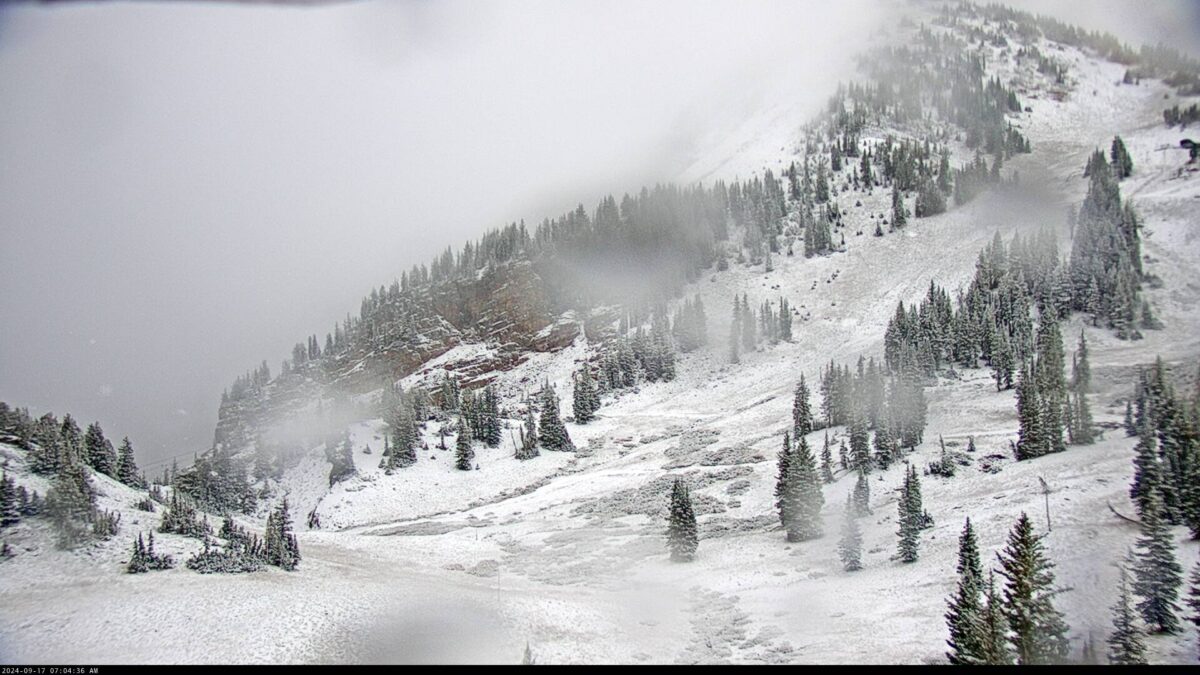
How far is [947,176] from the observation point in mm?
149500

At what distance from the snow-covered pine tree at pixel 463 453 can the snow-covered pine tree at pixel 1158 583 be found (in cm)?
6863

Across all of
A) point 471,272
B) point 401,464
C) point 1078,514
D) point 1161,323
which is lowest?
point 401,464

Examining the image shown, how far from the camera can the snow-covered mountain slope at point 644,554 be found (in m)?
27.5

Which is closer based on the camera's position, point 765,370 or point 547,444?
point 547,444

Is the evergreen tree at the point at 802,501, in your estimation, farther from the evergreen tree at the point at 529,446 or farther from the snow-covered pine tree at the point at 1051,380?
the evergreen tree at the point at 529,446

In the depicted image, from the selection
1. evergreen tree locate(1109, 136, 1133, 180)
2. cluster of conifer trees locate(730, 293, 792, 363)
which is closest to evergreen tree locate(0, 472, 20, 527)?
cluster of conifer trees locate(730, 293, 792, 363)

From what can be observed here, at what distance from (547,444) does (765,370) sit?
131 ft

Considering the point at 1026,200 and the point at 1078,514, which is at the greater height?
the point at 1026,200

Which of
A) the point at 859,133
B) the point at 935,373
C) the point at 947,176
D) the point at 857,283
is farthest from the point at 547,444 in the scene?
the point at 859,133

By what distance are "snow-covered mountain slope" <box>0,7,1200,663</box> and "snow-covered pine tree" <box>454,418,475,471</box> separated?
1.40 m

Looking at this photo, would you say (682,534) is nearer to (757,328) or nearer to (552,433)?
(552,433)

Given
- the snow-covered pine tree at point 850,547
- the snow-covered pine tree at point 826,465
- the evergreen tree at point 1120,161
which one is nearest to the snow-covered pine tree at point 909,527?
the snow-covered pine tree at point 850,547

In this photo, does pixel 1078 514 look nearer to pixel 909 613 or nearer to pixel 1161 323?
pixel 909 613

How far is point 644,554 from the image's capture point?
49000 mm
